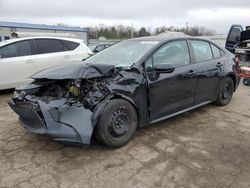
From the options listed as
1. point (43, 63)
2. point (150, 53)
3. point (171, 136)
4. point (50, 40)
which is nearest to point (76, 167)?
point (171, 136)

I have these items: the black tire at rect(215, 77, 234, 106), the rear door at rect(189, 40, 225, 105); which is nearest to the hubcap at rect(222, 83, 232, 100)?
the black tire at rect(215, 77, 234, 106)

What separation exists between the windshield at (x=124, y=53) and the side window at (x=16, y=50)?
114 inches

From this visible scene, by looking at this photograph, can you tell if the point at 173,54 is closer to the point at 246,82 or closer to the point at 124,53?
the point at 124,53

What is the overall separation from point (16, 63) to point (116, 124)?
13.8ft

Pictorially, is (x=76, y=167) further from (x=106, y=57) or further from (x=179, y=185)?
(x=106, y=57)

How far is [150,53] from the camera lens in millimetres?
3877

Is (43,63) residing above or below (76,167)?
above

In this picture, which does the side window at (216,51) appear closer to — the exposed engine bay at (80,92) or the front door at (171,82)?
the front door at (171,82)

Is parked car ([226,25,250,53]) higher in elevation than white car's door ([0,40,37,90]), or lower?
higher

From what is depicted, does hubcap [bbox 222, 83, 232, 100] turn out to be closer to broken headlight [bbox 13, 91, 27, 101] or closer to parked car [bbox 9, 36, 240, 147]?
parked car [bbox 9, 36, 240, 147]

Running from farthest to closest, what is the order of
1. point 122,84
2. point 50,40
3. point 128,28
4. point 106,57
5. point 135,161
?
point 128,28, point 50,40, point 106,57, point 122,84, point 135,161

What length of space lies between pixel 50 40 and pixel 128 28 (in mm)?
43790

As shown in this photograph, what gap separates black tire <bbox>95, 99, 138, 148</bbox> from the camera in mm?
3276

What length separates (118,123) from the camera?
3.49m
